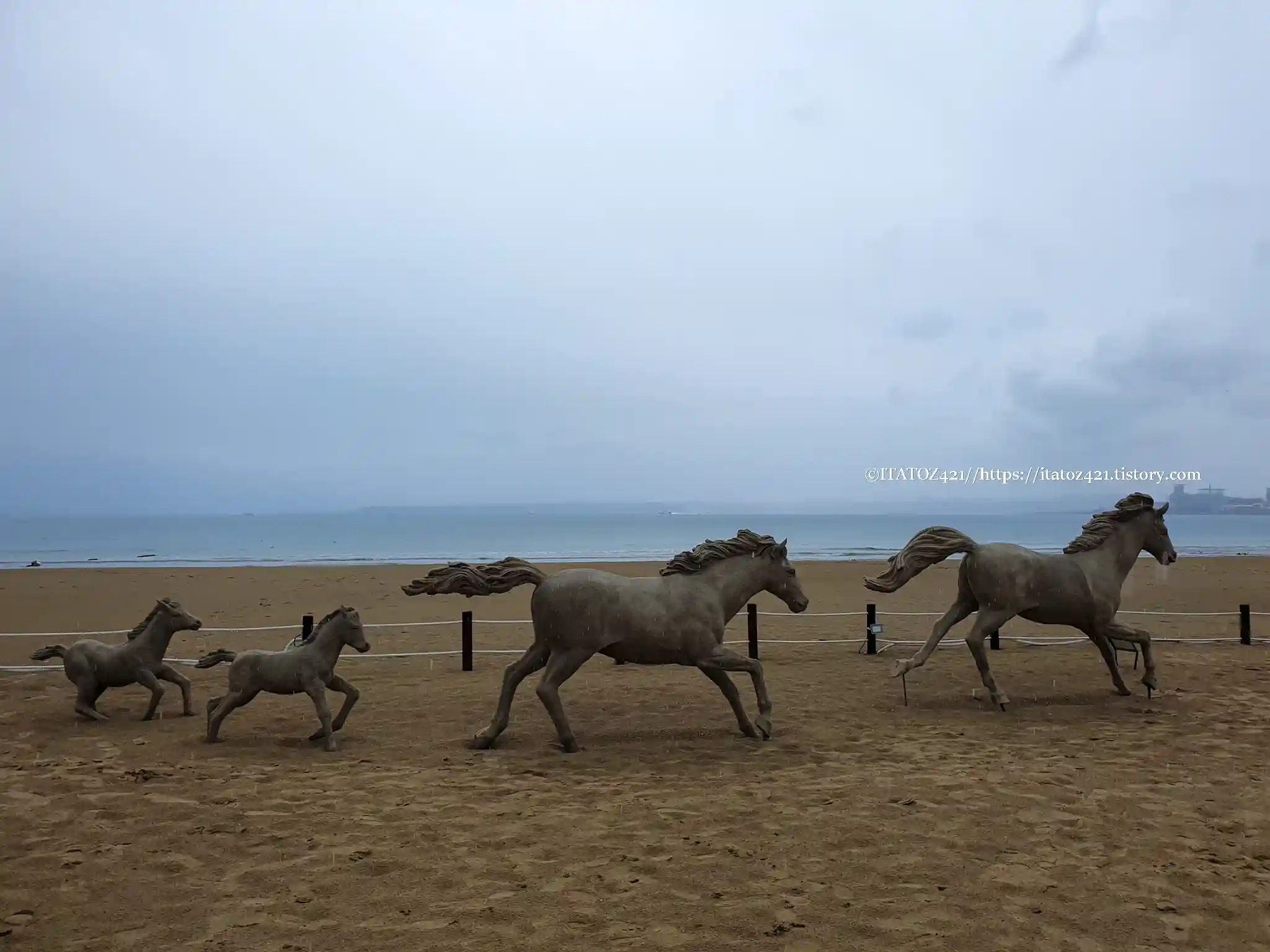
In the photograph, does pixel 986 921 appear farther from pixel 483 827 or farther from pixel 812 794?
pixel 483 827

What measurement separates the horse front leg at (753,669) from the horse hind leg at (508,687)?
4.46 ft

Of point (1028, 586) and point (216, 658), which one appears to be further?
point (1028, 586)

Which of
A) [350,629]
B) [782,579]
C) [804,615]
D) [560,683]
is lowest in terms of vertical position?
[804,615]

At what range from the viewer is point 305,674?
660cm

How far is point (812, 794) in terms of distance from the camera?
17.3 feet

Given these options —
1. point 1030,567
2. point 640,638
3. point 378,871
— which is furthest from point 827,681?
point 378,871

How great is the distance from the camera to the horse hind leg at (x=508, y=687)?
6.57 m

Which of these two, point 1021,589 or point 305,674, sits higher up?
point 1021,589

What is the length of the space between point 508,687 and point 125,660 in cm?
379

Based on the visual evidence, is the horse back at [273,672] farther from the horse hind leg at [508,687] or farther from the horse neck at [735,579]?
the horse neck at [735,579]

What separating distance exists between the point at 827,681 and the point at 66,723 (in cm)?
772

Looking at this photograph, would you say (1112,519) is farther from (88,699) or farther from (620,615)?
(88,699)

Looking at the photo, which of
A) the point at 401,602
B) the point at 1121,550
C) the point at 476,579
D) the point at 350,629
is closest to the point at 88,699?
the point at 350,629

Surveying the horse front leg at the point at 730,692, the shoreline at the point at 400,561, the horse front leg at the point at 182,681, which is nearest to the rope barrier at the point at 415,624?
the horse front leg at the point at 182,681
